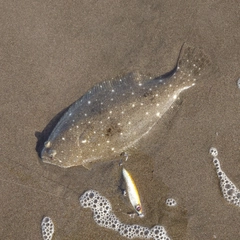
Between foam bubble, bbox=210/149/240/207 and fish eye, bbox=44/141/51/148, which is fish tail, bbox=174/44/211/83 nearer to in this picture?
foam bubble, bbox=210/149/240/207

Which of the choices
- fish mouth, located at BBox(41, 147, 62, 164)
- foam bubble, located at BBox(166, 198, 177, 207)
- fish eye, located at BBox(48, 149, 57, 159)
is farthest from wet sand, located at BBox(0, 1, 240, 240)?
fish eye, located at BBox(48, 149, 57, 159)

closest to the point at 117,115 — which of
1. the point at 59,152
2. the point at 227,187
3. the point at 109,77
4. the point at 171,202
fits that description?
the point at 109,77

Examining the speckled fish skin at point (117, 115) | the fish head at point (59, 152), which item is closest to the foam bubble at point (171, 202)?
the speckled fish skin at point (117, 115)

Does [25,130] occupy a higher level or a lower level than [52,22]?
lower

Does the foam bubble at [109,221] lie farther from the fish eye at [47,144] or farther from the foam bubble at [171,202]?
the fish eye at [47,144]

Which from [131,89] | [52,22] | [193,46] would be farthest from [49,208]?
[193,46]

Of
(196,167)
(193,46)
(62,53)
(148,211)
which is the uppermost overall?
(62,53)

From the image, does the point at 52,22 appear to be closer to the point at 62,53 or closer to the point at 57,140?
the point at 62,53

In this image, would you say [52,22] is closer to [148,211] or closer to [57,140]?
[57,140]
